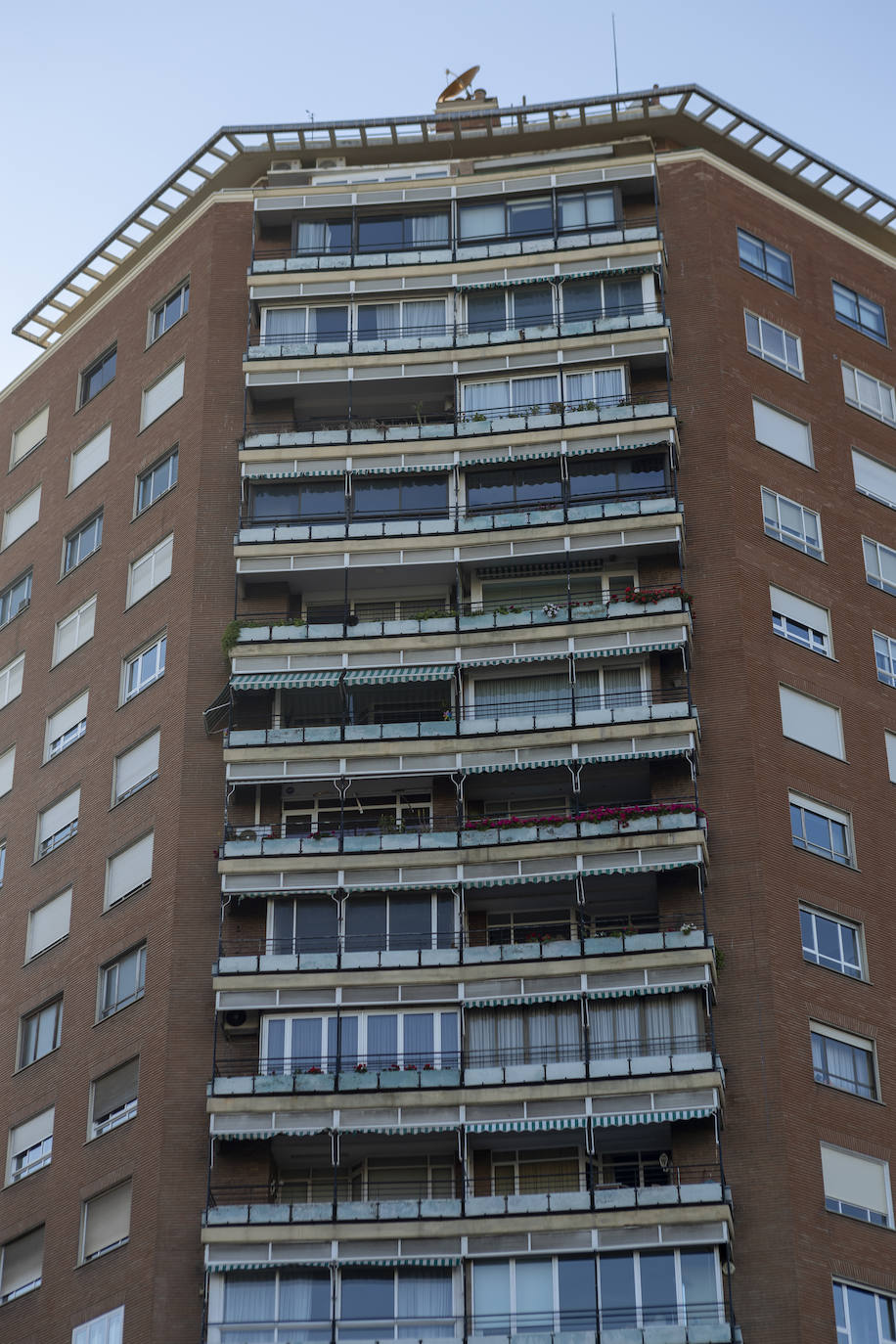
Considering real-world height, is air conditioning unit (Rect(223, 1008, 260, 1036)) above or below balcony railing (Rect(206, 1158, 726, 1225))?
above

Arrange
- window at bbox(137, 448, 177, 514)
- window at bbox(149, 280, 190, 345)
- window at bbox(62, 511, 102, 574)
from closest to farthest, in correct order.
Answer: window at bbox(137, 448, 177, 514) < window at bbox(62, 511, 102, 574) < window at bbox(149, 280, 190, 345)

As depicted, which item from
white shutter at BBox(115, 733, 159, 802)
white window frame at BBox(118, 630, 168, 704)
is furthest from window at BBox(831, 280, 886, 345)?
white shutter at BBox(115, 733, 159, 802)

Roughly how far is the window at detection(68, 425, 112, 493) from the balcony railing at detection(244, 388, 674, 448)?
6132 mm

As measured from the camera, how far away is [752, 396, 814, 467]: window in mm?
56000

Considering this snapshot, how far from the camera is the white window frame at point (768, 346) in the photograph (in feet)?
189

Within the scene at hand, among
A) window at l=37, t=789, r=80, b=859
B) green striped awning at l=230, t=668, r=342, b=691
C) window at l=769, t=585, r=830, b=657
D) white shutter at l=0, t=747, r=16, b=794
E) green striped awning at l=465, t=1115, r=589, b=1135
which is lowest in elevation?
green striped awning at l=465, t=1115, r=589, b=1135

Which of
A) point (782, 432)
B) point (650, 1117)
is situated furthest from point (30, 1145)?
point (782, 432)

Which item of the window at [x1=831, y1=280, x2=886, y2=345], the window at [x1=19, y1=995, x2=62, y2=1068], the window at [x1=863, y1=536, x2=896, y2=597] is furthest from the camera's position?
the window at [x1=831, y1=280, x2=886, y2=345]

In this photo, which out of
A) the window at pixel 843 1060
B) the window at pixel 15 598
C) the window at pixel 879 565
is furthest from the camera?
the window at pixel 15 598

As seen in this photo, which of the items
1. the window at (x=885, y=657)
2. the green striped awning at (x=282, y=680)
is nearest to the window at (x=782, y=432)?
the window at (x=885, y=657)

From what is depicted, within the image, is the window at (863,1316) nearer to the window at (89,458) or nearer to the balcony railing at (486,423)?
the balcony railing at (486,423)

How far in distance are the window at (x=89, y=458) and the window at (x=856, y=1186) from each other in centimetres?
2842

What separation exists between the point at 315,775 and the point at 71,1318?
521 inches

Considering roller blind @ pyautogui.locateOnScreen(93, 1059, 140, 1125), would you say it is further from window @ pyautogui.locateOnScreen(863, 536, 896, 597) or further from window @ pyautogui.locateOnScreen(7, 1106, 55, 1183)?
window @ pyautogui.locateOnScreen(863, 536, 896, 597)
